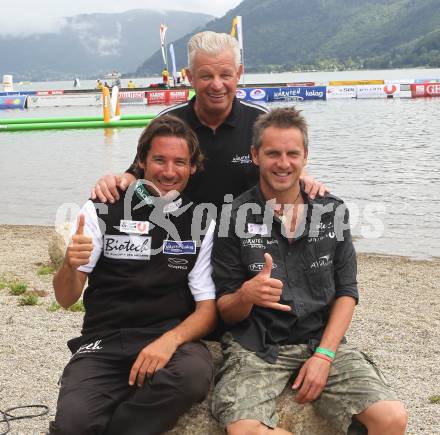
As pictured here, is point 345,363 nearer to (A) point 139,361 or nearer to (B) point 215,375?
(B) point 215,375

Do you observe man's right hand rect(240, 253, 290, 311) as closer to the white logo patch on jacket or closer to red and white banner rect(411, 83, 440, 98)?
the white logo patch on jacket

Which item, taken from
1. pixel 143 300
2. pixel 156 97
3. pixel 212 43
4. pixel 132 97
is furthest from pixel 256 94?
Result: pixel 143 300

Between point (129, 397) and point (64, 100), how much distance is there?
49.1 m

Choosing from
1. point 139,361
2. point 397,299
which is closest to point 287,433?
point 139,361

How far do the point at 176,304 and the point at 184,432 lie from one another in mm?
635

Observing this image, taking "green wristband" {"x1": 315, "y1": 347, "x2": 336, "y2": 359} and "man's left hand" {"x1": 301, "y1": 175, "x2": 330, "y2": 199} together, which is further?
"man's left hand" {"x1": 301, "y1": 175, "x2": 330, "y2": 199}

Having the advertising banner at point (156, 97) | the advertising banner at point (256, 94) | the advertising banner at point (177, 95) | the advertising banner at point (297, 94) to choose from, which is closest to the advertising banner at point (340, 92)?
the advertising banner at point (297, 94)

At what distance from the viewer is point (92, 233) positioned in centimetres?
359

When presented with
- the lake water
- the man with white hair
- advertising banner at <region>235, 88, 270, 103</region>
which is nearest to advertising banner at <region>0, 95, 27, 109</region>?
advertising banner at <region>235, 88, 270, 103</region>

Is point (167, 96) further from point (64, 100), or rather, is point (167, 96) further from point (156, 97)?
point (64, 100)

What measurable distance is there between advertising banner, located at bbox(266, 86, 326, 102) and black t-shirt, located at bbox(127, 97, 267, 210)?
117ft

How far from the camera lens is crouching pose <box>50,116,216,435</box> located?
320 cm

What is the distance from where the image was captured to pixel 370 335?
6.29 meters

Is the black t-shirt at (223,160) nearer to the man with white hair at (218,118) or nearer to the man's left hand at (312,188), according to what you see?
the man with white hair at (218,118)
